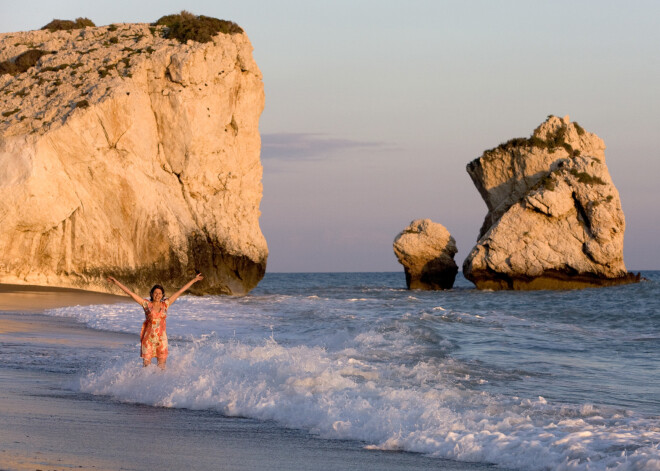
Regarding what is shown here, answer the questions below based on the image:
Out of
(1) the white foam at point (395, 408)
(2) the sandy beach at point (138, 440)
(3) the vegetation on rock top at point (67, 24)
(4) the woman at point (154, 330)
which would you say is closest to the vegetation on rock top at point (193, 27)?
(3) the vegetation on rock top at point (67, 24)

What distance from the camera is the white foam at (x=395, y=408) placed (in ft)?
22.8

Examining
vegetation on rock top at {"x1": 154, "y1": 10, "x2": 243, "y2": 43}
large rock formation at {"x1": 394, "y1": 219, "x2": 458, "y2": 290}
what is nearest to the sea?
vegetation on rock top at {"x1": 154, "y1": 10, "x2": 243, "y2": 43}

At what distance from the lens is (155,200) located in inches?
1297

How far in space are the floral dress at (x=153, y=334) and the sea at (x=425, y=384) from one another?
261 mm

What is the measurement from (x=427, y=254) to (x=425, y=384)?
36655mm

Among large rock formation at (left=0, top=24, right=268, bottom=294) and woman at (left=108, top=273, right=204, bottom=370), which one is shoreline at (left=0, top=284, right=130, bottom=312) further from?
woman at (left=108, top=273, right=204, bottom=370)

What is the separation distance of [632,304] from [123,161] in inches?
800

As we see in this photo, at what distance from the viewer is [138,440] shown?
674cm

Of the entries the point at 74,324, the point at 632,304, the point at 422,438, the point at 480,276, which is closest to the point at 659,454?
the point at 422,438

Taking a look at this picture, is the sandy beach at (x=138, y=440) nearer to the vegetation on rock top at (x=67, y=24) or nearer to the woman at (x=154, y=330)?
the woman at (x=154, y=330)

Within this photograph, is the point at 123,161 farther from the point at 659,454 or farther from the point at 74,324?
the point at 659,454

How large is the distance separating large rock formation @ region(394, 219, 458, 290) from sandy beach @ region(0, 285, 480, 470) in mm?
36937

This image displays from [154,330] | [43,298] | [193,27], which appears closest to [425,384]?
[154,330]

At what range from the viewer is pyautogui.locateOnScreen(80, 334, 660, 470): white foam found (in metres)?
6.94
